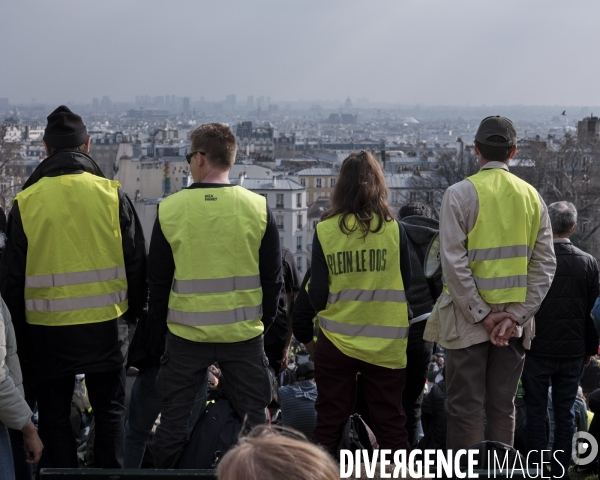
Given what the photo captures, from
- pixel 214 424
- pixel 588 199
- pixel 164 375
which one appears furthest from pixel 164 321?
pixel 588 199

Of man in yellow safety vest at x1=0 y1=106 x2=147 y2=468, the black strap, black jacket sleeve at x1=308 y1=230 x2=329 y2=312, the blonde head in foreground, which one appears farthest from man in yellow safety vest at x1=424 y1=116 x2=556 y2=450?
the blonde head in foreground

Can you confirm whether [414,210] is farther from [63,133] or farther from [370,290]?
[63,133]

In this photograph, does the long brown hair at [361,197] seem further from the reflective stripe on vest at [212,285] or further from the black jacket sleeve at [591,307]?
the black jacket sleeve at [591,307]

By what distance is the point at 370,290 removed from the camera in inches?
186

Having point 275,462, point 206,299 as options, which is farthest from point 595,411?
point 275,462

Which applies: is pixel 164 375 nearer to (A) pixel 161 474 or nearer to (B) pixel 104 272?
(B) pixel 104 272

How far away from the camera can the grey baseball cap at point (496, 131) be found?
4.79 metres

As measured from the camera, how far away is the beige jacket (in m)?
4.58

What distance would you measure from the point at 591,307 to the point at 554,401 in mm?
608

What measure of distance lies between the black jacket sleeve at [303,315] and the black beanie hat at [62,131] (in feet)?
4.71

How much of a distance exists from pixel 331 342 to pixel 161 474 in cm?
175

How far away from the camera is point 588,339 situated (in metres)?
5.55

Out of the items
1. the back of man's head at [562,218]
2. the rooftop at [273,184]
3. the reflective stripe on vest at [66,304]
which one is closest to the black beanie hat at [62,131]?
the reflective stripe on vest at [66,304]

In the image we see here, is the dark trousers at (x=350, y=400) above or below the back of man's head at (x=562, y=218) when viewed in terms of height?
below
